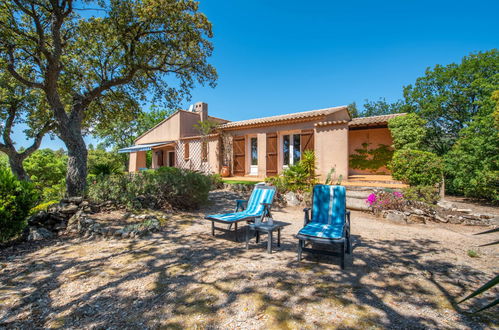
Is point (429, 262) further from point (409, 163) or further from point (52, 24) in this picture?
point (52, 24)

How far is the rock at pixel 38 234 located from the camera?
6.06 m

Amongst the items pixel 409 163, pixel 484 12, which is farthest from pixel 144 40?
pixel 484 12

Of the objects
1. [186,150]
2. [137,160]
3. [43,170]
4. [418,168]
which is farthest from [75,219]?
[137,160]

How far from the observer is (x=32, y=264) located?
15.3 feet

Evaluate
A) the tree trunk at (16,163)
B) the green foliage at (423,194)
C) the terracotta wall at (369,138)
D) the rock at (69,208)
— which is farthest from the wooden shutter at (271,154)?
the tree trunk at (16,163)

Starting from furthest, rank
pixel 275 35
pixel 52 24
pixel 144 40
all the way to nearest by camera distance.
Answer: pixel 275 35
pixel 144 40
pixel 52 24

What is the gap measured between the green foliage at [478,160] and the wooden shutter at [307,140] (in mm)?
7336

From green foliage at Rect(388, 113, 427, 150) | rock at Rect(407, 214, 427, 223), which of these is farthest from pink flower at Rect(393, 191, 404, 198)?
green foliage at Rect(388, 113, 427, 150)

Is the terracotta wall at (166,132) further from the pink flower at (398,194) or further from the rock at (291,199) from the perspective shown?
the pink flower at (398,194)

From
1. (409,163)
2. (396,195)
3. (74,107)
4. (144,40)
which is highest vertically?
(144,40)

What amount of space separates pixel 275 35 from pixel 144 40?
8.56 metres

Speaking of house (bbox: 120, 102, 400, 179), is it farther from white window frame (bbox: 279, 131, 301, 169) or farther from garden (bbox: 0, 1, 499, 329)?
garden (bbox: 0, 1, 499, 329)

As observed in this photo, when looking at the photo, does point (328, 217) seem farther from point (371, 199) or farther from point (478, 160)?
point (478, 160)

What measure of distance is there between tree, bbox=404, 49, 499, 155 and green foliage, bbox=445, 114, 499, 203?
13.5ft
